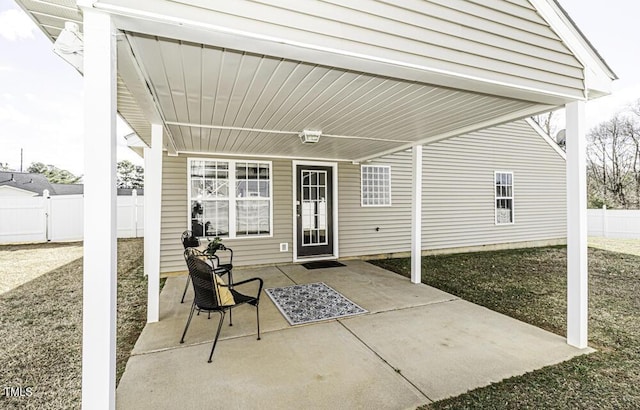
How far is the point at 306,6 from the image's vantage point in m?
1.86

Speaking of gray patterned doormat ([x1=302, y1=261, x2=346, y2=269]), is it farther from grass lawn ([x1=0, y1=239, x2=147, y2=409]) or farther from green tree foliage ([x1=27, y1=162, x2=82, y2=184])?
green tree foliage ([x1=27, y1=162, x2=82, y2=184])

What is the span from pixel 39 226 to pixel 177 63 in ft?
32.8

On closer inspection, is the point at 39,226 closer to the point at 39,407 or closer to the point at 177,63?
the point at 39,407

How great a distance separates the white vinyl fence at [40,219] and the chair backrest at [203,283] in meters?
8.88

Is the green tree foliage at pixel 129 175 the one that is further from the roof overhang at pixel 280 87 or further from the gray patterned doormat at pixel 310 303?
the gray patterned doormat at pixel 310 303

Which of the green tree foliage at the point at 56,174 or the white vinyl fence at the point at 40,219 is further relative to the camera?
the green tree foliage at the point at 56,174

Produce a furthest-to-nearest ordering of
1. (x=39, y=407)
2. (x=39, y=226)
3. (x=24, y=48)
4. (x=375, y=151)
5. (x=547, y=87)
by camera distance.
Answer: (x=24, y=48), (x=39, y=226), (x=375, y=151), (x=547, y=87), (x=39, y=407)

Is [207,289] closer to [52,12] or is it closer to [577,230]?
[52,12]

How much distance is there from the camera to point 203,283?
280 centimetres

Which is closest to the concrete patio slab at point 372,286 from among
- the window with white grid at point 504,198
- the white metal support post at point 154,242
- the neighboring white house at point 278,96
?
the neighboring white house at point 278,96

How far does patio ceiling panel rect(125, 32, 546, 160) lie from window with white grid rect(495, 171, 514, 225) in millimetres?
5417

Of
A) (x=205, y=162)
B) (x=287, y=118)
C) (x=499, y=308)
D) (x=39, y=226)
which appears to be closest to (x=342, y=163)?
(x=205, y=162)

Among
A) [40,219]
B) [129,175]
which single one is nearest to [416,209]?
[40,219]

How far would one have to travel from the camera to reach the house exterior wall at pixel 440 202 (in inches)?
235
